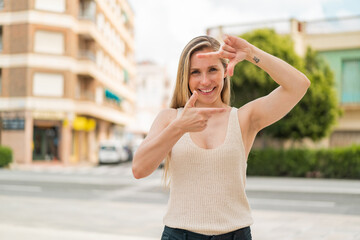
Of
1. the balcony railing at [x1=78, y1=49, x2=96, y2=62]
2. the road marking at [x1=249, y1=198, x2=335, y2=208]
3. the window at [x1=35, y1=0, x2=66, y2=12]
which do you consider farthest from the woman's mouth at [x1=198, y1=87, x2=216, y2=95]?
the balcony railing at [x1=78, y1=49, x2=96, y2=62]

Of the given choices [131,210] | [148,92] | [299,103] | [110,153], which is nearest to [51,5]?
[110,153]

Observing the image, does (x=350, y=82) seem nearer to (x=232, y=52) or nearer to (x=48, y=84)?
(x=48, y=84)

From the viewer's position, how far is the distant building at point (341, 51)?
2453 centimetres

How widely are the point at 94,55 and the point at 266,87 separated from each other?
19388mm

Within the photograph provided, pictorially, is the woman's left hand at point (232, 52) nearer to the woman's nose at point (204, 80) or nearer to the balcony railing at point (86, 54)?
the woman's nose at point (204, 80)

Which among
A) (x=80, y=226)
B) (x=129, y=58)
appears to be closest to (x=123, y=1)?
(x=129, y=58)

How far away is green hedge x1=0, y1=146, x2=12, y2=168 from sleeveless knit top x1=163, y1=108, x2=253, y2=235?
1109 inches

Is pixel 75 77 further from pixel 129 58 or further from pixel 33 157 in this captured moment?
pixel 129 58

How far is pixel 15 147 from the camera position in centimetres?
3303

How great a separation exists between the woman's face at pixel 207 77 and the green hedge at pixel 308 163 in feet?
54.5

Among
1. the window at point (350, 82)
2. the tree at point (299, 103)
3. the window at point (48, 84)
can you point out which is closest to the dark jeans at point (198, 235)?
the tree at point (299, 103)

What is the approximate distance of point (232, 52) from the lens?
1.99 metres

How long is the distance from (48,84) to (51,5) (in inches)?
226

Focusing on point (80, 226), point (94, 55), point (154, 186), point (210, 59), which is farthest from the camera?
point (94, 55)
